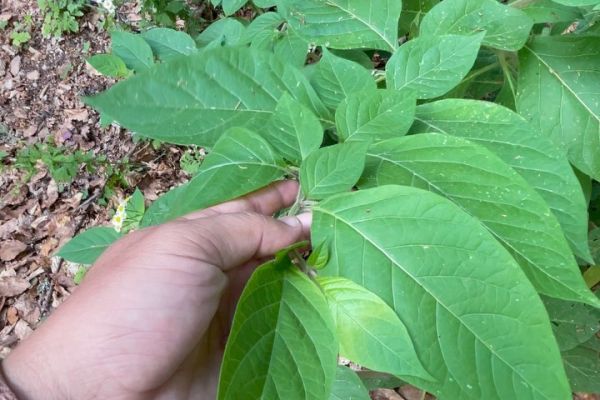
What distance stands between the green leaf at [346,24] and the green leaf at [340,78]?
0.11m

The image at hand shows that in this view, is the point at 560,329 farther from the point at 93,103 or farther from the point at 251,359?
the point at 93,103

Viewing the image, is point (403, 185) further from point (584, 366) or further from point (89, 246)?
point (584, 366)

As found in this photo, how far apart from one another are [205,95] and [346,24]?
303mm

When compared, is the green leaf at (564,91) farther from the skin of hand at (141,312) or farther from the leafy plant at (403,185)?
the skin of hand at (141,312)

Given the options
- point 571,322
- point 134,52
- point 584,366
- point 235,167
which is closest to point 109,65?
point 134,52

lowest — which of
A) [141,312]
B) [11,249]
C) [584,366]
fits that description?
[11,249]

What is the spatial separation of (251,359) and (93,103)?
1.39ft

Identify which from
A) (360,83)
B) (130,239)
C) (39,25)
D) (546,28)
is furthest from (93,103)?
(39,25)

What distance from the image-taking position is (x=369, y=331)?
0.65 m

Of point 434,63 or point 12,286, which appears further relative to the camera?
point 12,286

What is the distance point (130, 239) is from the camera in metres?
0.93

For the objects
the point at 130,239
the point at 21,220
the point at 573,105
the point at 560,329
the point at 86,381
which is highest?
the point at 573,105

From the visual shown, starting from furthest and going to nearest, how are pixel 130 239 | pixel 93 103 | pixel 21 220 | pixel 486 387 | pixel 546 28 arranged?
pixel 21 220 → pixel 546 28 → pixel 130 239 → pixel 93 103 → pixel 486 387

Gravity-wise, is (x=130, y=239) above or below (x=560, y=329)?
above
